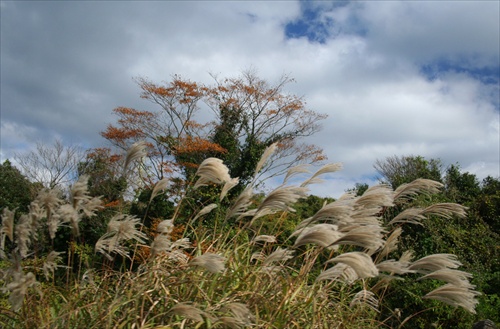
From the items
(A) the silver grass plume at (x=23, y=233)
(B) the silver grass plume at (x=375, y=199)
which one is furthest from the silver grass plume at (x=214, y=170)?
(A) the silver grass plume at (x=23, y=233)

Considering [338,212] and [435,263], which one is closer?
[338,212]

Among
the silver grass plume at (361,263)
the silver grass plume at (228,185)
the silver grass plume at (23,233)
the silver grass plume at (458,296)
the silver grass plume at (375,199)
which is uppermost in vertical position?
the silver grass plume at (375,199)

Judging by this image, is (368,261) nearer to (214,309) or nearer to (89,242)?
(214,309)

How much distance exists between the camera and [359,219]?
313 cm

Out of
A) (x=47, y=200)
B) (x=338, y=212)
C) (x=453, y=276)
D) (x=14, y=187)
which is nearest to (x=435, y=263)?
(x=453, y=276)

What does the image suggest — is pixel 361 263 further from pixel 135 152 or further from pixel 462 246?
pixel 462 246

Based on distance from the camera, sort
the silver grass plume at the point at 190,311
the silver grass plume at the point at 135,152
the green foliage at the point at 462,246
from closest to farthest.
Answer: the silver grass plume at the point at 190,311, the silver grass plume at the point at 135,152, the green foliage at the point at 462,246

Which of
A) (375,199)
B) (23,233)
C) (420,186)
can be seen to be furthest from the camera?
(420,186)

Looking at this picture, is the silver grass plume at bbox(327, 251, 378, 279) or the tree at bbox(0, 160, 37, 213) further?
the tree at bbox(0, 160, 37, 213)

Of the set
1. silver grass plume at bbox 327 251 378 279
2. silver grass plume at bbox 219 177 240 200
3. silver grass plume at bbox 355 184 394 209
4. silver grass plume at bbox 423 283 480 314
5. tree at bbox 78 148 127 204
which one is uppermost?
tree at bbox 78 148 127 204

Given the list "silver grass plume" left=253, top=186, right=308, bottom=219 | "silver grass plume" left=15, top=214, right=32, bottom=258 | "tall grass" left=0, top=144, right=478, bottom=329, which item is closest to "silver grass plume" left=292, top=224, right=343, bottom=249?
"tall grass" left=0, top=144, right=478, bottom=329

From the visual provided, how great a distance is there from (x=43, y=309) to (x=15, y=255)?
0.59 m

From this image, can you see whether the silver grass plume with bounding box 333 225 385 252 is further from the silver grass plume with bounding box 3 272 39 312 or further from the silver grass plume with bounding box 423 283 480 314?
the silver grass plume with bounding box 3 272 39 312

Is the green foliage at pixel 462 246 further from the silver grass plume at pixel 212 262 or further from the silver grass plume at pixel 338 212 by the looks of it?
the silver grass plume at pixel 212 262
